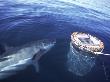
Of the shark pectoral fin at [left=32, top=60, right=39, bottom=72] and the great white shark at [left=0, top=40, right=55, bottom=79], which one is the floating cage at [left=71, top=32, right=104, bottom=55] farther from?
the shark pectoral fin at [left=32, top=60, right=39, bottom=72]

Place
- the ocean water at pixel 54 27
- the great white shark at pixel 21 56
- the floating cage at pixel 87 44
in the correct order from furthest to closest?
the ocean water at pixel 54 27
the great white shark at pixel 21 56
the floating cage at pixel 87 44

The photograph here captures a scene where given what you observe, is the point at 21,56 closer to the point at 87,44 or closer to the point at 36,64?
the point at 36,64

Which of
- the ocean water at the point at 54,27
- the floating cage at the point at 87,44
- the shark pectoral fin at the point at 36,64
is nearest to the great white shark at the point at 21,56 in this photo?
the shark pectoral fin at the point at 36,64

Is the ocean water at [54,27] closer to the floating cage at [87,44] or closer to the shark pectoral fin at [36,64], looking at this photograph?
the shark pectoral fin at [36,64]

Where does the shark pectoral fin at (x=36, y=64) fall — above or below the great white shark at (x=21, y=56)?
below

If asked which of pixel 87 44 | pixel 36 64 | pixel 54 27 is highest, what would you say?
pixel 87 44

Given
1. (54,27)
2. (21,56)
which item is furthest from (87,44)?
(54,27)

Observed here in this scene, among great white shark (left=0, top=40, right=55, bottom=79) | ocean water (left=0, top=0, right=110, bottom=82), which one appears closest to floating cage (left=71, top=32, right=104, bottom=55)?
ocean water (left=0, top=0, right=110, bottom=82)

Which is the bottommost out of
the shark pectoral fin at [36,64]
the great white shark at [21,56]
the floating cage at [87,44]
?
the shark pectoral fin at [36,64]
